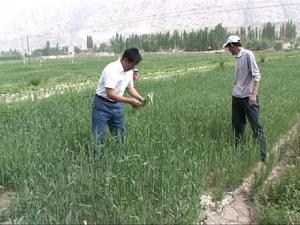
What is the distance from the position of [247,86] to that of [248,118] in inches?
16.6

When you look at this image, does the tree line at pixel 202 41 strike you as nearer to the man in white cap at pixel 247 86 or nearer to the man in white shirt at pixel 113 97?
the man in white cap at pixel 247 86

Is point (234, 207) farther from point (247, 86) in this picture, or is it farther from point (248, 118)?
point (247, 86)

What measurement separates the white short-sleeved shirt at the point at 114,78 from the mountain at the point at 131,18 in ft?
381

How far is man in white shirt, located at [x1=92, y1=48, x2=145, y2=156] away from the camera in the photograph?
4.68m

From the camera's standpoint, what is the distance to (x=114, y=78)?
4.71 m

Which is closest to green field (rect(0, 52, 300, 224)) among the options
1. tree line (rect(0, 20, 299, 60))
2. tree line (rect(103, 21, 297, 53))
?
tree line (rect(0, 20, 299, 60))

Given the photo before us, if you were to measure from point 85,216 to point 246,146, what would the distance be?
7.98 ft

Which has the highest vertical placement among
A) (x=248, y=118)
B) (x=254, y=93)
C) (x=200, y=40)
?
(x=200, y=40)

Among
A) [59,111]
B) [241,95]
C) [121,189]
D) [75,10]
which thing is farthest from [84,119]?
[75,10]

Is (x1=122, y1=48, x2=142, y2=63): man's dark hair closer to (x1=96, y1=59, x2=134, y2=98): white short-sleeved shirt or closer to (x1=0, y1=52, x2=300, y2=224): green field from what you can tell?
(x1=96, y1=59, x2=134, y2=98): white short-sleeved shirt

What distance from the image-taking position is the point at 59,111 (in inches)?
300

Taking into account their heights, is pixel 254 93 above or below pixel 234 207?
Result: above

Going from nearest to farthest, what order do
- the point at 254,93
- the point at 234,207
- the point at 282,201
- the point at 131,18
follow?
the point at 282,201, the point at 234,207, the point at 254,93, the point at 131,18

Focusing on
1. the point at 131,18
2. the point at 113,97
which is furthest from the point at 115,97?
the point at 131,18
